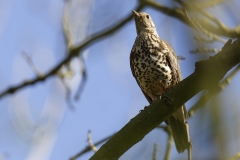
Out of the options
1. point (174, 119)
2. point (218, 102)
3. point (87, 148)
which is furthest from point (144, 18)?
point (218, 102)

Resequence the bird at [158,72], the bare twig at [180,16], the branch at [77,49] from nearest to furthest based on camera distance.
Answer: the bare twig at [180,16], the bird at [158,72], the branch at [77,49]

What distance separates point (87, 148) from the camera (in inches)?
194

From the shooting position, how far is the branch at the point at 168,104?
10.6ft

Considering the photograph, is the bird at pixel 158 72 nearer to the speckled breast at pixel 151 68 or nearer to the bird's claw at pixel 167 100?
the speckled breast at pixel 151 68

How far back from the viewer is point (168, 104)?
361 centimetres

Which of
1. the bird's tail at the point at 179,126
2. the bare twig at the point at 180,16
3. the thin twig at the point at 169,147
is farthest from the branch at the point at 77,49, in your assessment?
the thin twig at the point at 169,147

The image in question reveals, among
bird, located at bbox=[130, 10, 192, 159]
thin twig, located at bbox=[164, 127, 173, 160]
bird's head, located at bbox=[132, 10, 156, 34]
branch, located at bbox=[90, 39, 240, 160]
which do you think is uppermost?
bird's head, located at bbox=[132, 10, 156, 34]

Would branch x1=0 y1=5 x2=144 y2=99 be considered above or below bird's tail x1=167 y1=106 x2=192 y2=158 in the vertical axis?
above

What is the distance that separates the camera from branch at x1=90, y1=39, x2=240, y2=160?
324cm

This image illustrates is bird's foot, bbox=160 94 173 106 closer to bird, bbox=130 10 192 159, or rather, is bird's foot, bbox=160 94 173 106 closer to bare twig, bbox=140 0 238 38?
bare twig, bbox=140 0 238 38

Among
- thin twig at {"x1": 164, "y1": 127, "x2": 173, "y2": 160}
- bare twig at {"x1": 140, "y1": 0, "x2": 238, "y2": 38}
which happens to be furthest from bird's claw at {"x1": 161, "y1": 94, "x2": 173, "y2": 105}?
thin twig at {"x1": 164, "y1": 127, "x2": 173, "y2": 160}

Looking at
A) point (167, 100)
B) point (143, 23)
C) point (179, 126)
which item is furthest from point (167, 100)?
point (143, 23)

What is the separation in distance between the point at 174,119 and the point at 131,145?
1.78m

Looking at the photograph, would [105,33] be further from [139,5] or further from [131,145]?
[131,145]
